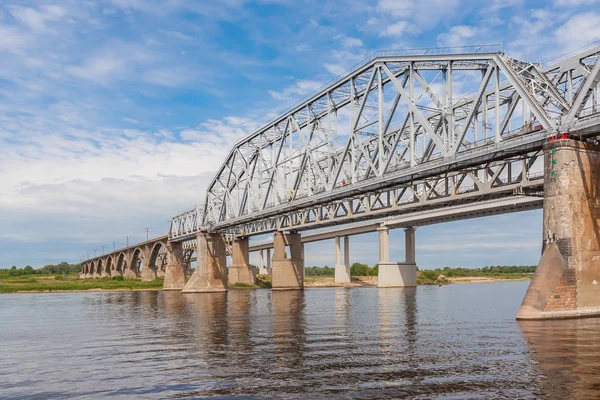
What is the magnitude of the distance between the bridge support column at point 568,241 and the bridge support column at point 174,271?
11132 centimetres

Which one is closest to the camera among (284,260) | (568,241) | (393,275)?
(568,241)

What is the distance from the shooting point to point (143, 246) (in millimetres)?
171875

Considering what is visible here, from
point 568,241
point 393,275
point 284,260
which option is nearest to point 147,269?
point 284,260

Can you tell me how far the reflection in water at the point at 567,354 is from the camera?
16156mm

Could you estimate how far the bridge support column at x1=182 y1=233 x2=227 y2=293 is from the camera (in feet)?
353

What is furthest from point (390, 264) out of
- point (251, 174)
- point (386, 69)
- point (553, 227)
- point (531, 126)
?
point (553, 227)

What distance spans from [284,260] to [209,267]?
1837 centimetres

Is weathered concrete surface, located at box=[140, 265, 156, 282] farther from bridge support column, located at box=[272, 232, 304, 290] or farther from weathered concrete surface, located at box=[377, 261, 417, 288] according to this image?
weathered concrete surface, located at box=[377, 261, 417, 288]

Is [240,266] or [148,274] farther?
[148,274]

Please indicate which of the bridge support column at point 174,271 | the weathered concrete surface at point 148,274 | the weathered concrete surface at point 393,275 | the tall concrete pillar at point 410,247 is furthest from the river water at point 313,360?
the weathered concrete surface at point 148,274

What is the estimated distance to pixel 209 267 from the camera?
109375 mm

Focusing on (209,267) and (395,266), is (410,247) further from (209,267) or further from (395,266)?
(209,267)

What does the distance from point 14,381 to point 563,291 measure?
2955 cm

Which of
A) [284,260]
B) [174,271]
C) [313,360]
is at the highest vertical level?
[284,260]
